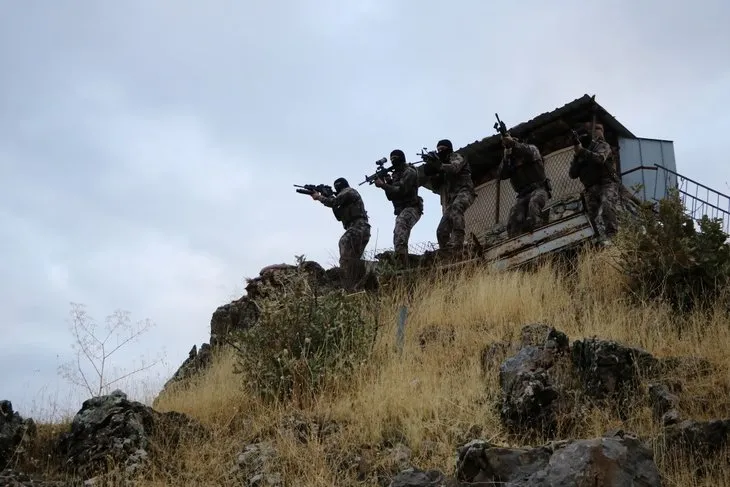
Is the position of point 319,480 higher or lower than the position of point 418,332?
lower

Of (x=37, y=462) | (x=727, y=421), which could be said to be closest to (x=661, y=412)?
(x=727, y=421)

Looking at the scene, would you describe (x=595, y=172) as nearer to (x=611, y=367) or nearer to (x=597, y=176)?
(x=597, y=176)

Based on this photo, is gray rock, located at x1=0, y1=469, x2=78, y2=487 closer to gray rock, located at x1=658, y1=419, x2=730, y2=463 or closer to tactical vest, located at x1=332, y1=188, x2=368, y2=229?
gray rock, located at x1=658, y1=419, x2=730, y2=463

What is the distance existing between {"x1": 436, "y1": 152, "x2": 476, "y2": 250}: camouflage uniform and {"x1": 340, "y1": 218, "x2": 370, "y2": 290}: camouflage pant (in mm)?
1157

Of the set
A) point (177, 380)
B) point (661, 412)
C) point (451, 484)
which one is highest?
point (177, 380)

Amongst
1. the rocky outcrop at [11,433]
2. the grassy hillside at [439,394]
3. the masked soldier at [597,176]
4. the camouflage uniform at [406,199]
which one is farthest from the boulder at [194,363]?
the masked soldier at [597,176]

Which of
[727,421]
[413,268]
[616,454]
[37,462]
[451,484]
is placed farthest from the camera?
[413,268]

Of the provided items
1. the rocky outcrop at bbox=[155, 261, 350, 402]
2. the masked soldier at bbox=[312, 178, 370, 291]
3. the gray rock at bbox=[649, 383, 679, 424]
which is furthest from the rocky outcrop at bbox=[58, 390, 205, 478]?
the masked soldier at bbox=[312, 178, 370, 291]

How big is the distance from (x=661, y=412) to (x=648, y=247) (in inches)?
126

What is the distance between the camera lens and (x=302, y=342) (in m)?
7.11

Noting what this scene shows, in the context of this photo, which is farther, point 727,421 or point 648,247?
point 648,247

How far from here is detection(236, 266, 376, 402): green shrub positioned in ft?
22.2

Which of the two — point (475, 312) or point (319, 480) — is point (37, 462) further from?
point (475, 312)

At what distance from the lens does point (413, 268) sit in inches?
421
